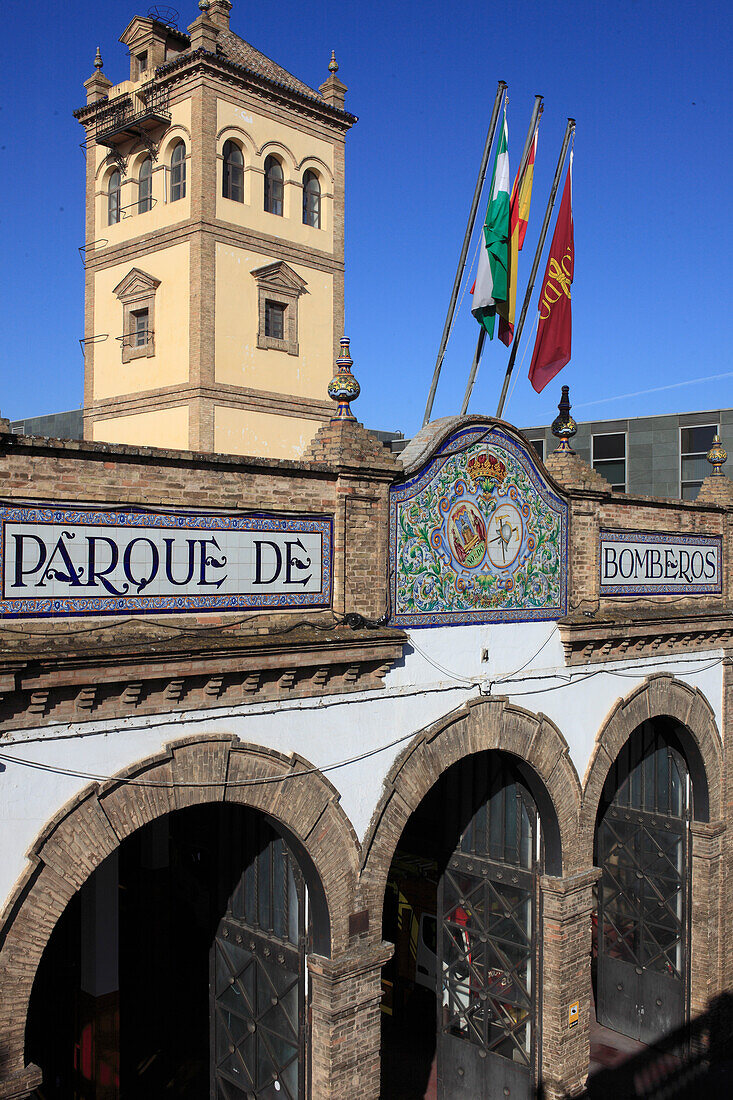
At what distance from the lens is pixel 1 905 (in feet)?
23.6

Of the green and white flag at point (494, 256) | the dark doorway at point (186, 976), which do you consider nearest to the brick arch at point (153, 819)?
the dark doorway at point (186, 976)

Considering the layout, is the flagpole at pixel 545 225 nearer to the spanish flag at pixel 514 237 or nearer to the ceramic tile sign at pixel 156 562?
the spanish flag at pixel 514 237

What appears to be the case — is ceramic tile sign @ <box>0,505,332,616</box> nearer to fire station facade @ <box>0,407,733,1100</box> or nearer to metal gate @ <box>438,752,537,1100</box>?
fire station facade @ <box>0,407,733,1100</box>

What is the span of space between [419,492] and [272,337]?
12882 mm

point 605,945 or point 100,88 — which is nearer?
point 605,945

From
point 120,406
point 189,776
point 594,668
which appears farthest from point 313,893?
point 120,406

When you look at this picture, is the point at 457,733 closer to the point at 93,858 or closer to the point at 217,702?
the point at 217,702

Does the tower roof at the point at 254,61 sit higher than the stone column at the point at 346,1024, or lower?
higher

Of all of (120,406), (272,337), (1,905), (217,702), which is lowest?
(1,905)

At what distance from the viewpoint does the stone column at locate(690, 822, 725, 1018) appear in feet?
50.7

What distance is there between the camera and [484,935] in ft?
43.3

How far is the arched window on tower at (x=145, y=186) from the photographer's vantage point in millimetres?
21875

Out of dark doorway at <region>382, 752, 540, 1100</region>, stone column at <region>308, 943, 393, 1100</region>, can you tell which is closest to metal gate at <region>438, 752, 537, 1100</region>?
dark doorway at <region>382, 752, 540, 1100</region>

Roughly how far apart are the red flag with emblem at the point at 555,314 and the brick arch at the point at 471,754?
5542 mm
